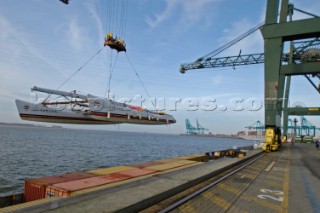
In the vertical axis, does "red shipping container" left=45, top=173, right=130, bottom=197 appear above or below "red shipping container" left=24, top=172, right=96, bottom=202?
above

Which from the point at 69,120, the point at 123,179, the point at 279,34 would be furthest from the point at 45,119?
the point at 279,34

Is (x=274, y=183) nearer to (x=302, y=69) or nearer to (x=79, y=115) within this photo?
(x=79, y=115)

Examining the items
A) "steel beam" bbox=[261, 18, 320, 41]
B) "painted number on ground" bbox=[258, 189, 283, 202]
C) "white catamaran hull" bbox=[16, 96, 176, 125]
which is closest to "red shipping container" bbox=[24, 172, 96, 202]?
"painted number on ground" bbox=[258, 189, 283, 202]

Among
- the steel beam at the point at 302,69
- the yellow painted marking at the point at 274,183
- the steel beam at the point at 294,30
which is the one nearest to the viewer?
the yellow painted marking at the point at 274,183

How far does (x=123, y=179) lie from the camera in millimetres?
10266

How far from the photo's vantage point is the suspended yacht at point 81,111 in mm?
19500

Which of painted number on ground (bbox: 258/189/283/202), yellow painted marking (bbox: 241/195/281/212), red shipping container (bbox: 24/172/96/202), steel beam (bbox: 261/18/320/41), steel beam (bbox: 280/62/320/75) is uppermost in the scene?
steel beam (bbox: 261/18/320/41)

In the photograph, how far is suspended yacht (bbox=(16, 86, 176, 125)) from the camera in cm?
1950


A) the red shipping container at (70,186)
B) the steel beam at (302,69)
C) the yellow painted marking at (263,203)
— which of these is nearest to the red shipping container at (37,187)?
the red shipping container at (70,186)

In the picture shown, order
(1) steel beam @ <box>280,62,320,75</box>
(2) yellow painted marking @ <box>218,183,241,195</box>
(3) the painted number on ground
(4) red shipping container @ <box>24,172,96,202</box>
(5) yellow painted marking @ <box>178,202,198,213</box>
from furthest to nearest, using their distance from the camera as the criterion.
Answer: (1) steel beam @ <box>280,62,320,75</box>
(4) red shipping container @ <box>24,172,96,202</box>
(2) yellow painted marking @ <box>218,183,241,195</box>
(3) the painted number on ground
(5) yellow painted marking @ <box>178,202,198,213</box>

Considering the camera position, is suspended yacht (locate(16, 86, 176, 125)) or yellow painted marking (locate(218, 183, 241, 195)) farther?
suspended yacht (locate(16, 86, 176, 125))

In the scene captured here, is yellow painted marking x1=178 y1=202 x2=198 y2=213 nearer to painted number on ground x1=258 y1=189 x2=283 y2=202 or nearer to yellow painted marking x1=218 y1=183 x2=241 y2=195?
yellow painted marking x1=218 y1=183 x2=241 y2=195

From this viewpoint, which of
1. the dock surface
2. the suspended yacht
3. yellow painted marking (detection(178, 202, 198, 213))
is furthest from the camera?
the suspended yacht

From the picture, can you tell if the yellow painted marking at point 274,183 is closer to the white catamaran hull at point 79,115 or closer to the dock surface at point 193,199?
the dock surface at point 193,199
